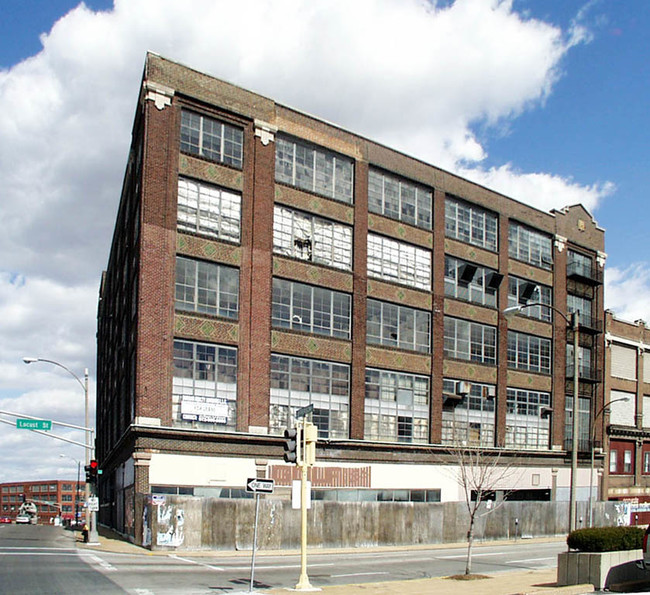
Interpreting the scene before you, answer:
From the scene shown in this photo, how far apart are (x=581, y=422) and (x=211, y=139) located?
109 ft

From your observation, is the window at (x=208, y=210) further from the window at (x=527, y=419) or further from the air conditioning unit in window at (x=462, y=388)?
the window at (x=527, y=419)

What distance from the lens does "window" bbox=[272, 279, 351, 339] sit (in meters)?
39.1

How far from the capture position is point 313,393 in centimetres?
3962

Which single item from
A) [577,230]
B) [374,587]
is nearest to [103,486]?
[577,230]

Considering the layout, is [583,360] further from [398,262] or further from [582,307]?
[398,262]

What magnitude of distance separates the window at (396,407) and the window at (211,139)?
13.4 meters

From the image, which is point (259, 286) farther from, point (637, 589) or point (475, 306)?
point (637, 589)

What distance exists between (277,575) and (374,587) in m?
4.63

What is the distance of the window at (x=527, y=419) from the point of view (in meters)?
49.6

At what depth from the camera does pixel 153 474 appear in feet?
111

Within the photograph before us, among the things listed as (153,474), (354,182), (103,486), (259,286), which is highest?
(354,182)

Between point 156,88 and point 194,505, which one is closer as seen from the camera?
point 194,505

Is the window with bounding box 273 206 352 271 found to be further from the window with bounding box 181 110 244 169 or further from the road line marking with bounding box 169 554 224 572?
the road line marking with bounding box 169 554 224 572

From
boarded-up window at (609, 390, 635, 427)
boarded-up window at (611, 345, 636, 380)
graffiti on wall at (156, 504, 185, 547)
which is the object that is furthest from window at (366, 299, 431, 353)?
boarded-up window at (611, 345, 636, 380)
